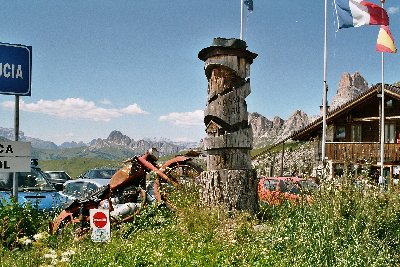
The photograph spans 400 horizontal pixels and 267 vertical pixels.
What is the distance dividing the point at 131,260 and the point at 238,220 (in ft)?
5.50

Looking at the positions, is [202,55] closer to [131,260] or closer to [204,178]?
[204,178]

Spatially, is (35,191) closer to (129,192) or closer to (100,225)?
(129,192)

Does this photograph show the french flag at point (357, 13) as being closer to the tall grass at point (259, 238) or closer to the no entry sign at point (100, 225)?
the tall grass at point (259, 238)

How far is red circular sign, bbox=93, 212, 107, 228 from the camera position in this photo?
A: 6.04m

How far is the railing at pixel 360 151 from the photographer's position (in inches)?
1170

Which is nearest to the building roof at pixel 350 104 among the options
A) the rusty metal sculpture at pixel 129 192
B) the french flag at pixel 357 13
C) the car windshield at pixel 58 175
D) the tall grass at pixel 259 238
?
the french flag at pixel 357 13

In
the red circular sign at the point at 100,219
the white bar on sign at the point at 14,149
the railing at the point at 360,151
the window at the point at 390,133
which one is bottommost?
the red circular sign at the point at 100,219

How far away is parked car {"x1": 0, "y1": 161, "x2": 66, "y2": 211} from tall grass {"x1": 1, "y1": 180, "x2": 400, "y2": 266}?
9.47 feet

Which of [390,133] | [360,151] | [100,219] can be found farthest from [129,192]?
[390,133]

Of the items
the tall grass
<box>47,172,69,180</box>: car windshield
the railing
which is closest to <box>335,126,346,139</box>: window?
the railing

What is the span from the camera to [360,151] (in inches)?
1186

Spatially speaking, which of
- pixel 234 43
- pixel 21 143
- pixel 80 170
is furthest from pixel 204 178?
pixel 80 170

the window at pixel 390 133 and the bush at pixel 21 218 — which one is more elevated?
the window at pixel 390 133

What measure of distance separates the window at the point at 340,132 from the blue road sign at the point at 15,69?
30675 mm
